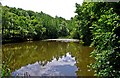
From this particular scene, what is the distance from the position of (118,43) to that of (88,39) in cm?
1938

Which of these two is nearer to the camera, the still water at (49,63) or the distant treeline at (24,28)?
the still water at (49,63)

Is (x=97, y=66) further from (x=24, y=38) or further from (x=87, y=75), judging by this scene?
(x=24, y=38)

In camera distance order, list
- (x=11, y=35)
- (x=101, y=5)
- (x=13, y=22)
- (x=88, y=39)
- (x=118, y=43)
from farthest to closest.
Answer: (x=13, y=22) < (x=11, y=35) < (x=88, y=39) < (x=101, y=5) < (x=118, y=43)

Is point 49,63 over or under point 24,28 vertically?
under

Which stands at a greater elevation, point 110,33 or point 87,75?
point 110,33

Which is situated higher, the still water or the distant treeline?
the distant treeline

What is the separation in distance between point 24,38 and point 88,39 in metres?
20.4

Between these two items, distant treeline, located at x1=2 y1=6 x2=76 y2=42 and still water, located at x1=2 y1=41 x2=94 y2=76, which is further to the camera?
distant treeline, located at x1=2 y1=6 x2=76 y2=42

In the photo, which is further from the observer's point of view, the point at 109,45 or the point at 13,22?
the point at 13,22

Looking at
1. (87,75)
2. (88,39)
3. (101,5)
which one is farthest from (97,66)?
(88,39)

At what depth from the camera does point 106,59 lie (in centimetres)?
789

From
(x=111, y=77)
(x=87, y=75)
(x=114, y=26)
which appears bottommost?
(x=87, y=75)

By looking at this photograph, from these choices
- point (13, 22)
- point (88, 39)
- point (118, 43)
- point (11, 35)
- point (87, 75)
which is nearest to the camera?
point (118, 43)

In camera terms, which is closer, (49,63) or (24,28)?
(49,63)
